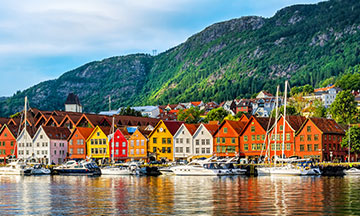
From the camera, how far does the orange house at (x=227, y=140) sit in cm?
12425

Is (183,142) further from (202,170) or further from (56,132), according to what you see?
(56,132)

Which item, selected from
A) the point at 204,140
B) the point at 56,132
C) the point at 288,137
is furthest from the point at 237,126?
the point at 56,132

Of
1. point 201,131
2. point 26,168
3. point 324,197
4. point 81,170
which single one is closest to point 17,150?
point 26,168

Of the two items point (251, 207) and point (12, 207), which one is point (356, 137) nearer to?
point (251, 207)

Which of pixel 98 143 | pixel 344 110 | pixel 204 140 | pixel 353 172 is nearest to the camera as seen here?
pixel 353 172

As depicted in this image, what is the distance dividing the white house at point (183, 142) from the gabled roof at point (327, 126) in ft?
104

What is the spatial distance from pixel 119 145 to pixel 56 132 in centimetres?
2183

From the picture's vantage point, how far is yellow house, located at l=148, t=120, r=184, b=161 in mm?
132000

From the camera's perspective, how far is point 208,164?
326ft

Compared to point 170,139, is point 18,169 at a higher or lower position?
lower

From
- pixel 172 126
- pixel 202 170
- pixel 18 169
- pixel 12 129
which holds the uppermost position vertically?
pixel 172 126

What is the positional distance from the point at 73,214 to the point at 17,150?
109 metres

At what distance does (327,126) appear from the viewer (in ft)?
374

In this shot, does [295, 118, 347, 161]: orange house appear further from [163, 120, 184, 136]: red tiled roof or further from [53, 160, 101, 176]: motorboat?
[53, 160, 101, 176]: motorboat
